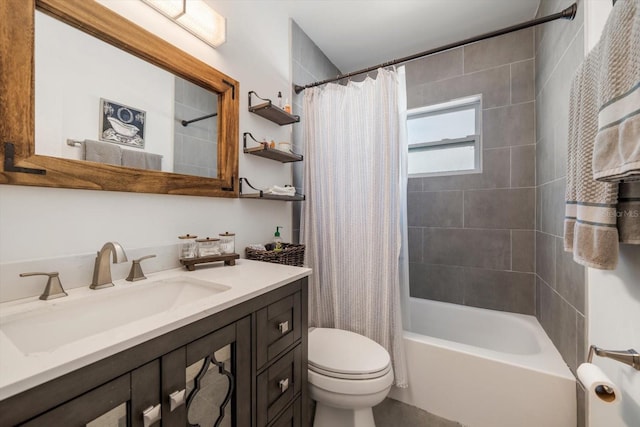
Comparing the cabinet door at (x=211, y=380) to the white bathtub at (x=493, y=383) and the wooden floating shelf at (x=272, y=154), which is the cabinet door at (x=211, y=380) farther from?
the white bathtub at (x=493, y=383)

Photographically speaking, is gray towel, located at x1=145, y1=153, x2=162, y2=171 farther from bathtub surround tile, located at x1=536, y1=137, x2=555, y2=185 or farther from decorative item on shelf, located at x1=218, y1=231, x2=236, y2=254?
bathtub surround tile, located at x1=536, y1=137, x2=555, y2=185

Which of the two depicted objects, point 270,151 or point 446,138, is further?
point 446,138

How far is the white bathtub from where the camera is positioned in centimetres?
125

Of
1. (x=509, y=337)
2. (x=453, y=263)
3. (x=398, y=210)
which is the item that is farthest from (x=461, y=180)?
(x=509, y=337)

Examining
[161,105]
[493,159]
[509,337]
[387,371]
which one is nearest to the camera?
[161,105]

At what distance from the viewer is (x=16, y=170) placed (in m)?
0.74

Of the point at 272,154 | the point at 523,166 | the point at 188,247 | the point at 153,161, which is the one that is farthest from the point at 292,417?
the point at 523,166

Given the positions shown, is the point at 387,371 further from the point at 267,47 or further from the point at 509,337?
the point at 267,47

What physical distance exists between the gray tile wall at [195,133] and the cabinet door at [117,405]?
856 mm

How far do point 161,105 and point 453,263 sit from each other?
7.61ft

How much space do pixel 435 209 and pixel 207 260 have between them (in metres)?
1.91

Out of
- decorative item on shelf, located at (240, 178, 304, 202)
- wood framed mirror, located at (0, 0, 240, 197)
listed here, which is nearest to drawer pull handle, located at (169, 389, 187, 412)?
wood framed mirror, located at (0, 0, 240, 197)

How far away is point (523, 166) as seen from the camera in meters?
1.95

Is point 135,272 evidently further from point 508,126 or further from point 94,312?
point 508,126
